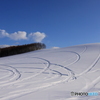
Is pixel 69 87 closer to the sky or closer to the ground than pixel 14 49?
closer to the ground

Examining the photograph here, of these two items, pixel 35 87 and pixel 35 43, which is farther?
pixel 35 43

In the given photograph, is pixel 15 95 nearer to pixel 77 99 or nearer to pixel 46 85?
pixel 46 85

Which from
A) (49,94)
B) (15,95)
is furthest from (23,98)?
(49,94)

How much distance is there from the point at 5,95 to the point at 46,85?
1.64 meters

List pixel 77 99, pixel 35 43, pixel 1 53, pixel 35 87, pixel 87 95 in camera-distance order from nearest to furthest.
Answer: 1. pixel 77 99
2. pixel 87 95
3. pixel 35 87
4. pixel 1 53
5. pixel 35 43

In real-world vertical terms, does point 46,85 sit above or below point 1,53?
below

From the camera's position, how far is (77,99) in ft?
13.5

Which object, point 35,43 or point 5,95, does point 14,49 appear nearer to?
point 35,43

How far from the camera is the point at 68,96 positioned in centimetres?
439

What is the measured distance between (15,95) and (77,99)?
1.83m

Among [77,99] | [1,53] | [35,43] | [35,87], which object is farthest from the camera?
[35,43]

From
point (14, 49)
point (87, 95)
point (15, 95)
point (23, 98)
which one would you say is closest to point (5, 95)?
point (15, 95)

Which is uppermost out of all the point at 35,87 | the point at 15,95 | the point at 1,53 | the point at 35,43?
the point at 35,43

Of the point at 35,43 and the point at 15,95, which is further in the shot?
the point at 35,43
